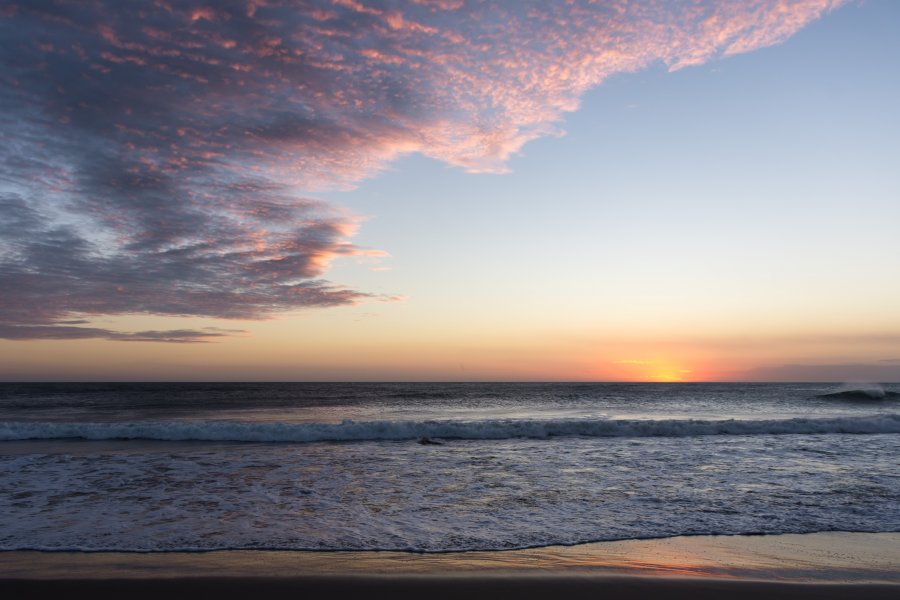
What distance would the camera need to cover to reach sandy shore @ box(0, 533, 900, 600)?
583 cm

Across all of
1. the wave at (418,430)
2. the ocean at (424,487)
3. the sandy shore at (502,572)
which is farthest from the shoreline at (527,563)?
the wave at (418,430)

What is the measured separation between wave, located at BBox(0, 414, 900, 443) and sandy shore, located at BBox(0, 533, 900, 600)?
45.5 ft

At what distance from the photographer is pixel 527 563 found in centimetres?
666

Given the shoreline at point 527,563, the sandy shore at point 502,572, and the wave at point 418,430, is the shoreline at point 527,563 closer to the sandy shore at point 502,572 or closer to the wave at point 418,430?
the sandy shore at point 502,572

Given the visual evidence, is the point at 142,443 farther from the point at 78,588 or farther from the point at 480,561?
the point at 480,561

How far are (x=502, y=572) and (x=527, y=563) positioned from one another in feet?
1.57

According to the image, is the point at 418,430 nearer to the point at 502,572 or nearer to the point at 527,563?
the point at 527,563

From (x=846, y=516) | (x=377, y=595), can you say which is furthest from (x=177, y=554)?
(x=846, y=516)

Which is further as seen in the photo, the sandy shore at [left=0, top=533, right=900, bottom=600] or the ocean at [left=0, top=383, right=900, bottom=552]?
the ocean at [left=0, top=383, right=900, bottom=552]

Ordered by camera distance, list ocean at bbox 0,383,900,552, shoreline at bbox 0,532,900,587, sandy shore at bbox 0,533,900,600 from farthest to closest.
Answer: ocean at bbox 0,383,900,552 < shoreline at bbox 0,532,900,587 < sandy shore at bbox 0,533,900,600

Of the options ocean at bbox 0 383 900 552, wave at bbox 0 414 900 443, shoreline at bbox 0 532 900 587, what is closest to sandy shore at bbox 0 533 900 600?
shoreline at bbox 0 532 900 587

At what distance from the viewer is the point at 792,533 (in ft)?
26.4

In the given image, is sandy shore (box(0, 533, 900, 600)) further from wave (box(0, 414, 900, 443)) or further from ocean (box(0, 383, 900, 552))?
wave (box(0, 414, 900, 443))

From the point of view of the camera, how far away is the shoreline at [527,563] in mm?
6250
